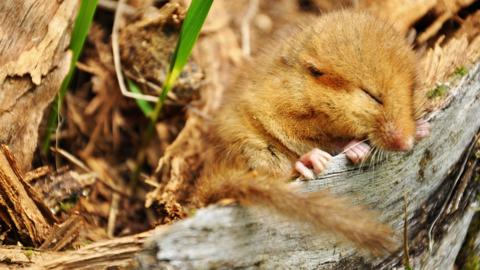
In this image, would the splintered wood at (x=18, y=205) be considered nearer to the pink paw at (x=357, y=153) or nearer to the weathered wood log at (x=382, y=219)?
the weathered wood log at (x=382, y=219)

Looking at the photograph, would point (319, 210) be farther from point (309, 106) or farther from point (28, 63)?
point (28, 63)

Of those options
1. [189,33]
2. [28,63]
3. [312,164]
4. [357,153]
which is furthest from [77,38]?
[357,153]

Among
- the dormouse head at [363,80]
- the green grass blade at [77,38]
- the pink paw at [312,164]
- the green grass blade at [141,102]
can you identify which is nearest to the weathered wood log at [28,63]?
the green grass blade at [77,38]

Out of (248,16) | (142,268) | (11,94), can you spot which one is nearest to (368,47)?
(142,268)

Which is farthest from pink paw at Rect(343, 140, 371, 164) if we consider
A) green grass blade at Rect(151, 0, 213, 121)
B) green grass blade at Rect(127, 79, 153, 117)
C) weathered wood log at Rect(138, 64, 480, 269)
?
green grass blade at Rect(127, 79, 153, 117)

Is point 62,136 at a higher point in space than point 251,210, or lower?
lower

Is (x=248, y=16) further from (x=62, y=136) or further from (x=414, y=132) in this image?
(x=414, y=132)

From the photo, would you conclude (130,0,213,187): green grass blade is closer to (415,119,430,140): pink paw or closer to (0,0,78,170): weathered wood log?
(0,0,78,170): weathered wood log
